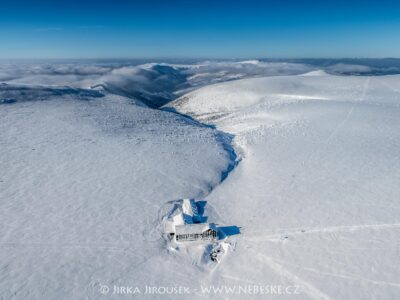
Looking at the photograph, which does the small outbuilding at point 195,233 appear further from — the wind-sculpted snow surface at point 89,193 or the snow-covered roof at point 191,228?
the wind-sculpted snow surface at point 89,193

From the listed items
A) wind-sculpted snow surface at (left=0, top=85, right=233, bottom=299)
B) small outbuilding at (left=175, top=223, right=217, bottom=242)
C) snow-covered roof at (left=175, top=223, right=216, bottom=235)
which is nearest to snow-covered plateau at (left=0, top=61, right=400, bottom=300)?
wind-sculpted snow surface at (left=0, top=85, right=233, bottom=299)

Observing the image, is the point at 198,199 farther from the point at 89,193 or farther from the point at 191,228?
the point at 89,193

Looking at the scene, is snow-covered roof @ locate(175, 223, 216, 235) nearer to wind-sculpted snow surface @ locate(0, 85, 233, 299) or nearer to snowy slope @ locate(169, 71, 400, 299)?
wind-sculpted snow surface @ locate(0, 85, 233, 299)

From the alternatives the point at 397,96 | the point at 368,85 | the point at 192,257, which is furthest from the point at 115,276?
the point at 368,85

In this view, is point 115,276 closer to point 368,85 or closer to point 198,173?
point 198,173

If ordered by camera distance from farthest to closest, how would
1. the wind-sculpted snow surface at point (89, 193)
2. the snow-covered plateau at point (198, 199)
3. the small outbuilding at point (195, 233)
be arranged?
the small outbuilding at point (195, 233)
the wind-sculpted snow surface at point (89, 193)
the snow-covered plateau at point (198, 199)

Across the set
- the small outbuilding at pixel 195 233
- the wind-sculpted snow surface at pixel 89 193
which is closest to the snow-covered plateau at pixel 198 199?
the wind-sculpted snow surface at pixel 89 193

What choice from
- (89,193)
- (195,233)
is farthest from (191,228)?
(89,193)
